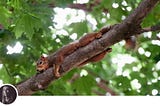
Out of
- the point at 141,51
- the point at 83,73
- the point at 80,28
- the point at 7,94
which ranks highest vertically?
the point at 80,28

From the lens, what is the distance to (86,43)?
5.62 feet

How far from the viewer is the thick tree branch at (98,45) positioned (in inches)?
62.4

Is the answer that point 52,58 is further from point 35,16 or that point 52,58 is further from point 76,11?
point 76,11

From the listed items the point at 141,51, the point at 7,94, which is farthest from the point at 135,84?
the point at 7,94

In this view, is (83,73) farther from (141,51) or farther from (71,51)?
(71,51)

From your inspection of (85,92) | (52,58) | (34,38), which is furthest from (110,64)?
(52,58)

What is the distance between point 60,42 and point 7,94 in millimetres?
1071

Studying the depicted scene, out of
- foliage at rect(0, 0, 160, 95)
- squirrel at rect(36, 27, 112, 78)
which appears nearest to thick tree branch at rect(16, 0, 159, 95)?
squirrel at rect(36, 27, 112, 78)

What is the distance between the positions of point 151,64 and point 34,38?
3.13 feet

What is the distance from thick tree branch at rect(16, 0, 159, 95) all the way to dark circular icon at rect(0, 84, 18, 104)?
0.16m

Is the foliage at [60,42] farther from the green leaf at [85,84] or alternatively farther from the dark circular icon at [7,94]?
the dark circular icon at [7,94]

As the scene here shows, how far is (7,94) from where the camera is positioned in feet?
5.08

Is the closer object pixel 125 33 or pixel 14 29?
pixel 125 33

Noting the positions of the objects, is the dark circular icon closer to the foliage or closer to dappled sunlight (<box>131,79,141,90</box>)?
the foliage
